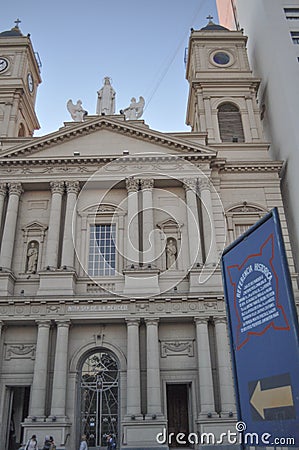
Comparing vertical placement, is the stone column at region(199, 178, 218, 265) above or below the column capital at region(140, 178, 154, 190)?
below

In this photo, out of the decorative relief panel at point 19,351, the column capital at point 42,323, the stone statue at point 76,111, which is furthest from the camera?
the stone statue at point 76,111

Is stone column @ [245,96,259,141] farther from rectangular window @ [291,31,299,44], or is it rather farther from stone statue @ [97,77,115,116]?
stone statue @ [97,77,115,116]

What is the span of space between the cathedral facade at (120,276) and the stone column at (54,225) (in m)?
0.09

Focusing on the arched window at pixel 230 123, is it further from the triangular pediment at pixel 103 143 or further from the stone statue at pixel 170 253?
the stone statue at pixel 170 253

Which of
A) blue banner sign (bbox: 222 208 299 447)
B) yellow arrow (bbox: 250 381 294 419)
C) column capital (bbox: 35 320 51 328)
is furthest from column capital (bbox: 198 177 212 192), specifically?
yellow arrow (bbox: 250 381 294 419)

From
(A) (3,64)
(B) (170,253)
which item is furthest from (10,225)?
(A) (3,64)

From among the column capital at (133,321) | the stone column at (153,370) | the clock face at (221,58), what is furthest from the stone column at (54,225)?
the clock face at (221,58)

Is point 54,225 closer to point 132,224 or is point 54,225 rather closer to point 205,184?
point 132,224

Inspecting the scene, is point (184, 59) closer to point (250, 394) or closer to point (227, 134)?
point (227, 134)

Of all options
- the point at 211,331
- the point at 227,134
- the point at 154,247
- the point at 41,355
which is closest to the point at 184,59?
the point at 227,134

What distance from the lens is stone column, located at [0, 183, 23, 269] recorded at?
2481cm

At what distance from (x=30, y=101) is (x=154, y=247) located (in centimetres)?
1996

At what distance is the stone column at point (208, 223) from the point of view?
2488 centimetres

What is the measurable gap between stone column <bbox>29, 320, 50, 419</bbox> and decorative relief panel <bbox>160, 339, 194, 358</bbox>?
6016 mm
